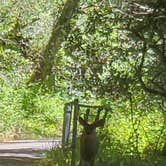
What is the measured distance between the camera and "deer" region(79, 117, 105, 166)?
9.28 metres

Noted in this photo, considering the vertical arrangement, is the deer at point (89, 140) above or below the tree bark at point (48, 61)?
below

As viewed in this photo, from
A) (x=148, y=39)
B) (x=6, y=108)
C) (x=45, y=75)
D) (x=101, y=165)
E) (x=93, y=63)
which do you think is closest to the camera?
(x=148, y=39)

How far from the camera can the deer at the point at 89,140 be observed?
30.5 ft

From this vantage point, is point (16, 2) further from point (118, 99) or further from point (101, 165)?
point (101, 165)

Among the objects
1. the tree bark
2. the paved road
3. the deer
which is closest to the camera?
the deer

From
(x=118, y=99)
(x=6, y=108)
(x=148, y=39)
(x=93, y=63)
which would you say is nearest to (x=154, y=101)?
(x=118, y=99)

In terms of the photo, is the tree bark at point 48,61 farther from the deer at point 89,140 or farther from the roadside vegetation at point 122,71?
the deer at point 89,140

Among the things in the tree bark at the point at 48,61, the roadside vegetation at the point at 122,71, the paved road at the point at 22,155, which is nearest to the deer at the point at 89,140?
the roadside vegetation at the point at 122,71

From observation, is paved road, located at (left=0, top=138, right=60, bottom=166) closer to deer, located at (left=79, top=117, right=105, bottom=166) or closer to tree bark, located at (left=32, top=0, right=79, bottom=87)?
tree bark, located at (left=32, top=0, right=79, bottom=87)

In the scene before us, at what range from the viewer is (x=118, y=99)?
1268 centimetres

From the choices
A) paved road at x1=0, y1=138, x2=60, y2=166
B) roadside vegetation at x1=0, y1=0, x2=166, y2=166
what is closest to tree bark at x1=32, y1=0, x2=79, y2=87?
roadside vegetation at x1=0, y1=0, x2=166, y2=166

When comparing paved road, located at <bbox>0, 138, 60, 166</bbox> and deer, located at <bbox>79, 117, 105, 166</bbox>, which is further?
paved road, located at <bbox>0, 138, 60, 166</bbox>

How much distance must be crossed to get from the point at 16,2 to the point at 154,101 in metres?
13.0

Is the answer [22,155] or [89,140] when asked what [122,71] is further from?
[22,155]
